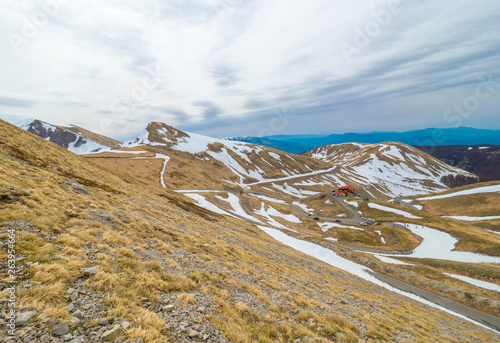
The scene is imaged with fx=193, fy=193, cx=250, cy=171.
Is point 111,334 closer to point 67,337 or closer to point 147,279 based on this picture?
point 67,337

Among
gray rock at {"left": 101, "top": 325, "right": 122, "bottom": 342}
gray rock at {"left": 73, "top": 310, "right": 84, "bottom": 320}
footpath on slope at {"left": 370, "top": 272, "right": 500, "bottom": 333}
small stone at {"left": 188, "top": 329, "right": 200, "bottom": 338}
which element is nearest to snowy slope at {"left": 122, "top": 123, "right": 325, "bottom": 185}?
footpath on slope at {"left": 370, "top": 272, "right": 500, "bottom": 333}

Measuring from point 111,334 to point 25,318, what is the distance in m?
1.89

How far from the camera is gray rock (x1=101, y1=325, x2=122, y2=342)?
484cm

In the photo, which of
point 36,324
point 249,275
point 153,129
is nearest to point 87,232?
point 36,324

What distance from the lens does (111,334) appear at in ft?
16.1

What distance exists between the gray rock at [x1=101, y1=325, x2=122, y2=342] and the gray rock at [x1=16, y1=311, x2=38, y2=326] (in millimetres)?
1641

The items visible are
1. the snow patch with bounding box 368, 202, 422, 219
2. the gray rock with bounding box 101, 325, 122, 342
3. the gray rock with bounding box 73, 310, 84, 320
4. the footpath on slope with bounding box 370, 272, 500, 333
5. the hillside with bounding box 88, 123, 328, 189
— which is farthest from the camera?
the hillside with bounding box 88, 123, 328, 189

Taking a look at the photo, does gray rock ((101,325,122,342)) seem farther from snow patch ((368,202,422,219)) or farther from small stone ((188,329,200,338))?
snow patch ((368,202,422,219))

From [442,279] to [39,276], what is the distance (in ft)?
153

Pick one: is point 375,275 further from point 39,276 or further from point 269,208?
point 269,208

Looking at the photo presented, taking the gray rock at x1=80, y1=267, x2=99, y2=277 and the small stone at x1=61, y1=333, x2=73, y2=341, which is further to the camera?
the gray rock at x1=80, y1=267, x2=99, y2=277

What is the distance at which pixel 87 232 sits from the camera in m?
9.94

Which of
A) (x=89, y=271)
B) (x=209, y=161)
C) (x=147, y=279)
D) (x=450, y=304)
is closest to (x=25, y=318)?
(x=89, y=271)

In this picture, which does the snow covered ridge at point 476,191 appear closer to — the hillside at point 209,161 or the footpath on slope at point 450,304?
the footpath on slope at point 450,304
